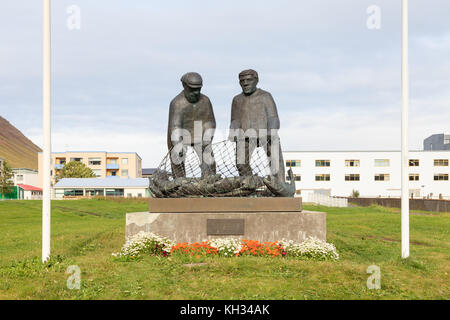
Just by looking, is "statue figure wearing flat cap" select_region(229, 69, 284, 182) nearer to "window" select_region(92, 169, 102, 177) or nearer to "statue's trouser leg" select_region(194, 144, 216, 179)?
"statue's trouser leg" select_region(194, 144, 216, 179)

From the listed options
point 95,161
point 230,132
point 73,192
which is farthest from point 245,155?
point 95,161

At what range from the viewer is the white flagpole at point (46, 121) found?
285 inches

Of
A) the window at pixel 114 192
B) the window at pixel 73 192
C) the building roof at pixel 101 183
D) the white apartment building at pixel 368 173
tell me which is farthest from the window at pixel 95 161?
the white apartment building at pixel 368 173

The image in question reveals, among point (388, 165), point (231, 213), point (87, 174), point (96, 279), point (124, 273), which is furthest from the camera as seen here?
point (87, 174)

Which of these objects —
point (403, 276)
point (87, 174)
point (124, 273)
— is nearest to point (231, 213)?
point (124, 273)

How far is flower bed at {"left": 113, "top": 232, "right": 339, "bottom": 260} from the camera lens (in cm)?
804

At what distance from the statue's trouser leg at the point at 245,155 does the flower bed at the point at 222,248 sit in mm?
1969

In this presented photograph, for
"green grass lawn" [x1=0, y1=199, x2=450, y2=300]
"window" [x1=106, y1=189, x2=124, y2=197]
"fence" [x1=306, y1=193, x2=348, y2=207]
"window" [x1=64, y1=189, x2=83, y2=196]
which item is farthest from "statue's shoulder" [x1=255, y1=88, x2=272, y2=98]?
"window" [x1=64, y1=189, x2=83, y2=196]

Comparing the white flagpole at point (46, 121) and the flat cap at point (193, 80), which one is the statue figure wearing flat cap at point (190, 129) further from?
the white flagpole at point (46, 121)

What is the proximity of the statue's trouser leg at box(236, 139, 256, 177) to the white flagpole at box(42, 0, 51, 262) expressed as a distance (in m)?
4.31

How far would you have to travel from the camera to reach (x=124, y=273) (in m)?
6.61
